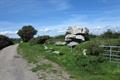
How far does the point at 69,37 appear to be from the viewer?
3891 centimetres

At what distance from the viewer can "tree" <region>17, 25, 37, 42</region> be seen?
88688 millimetres

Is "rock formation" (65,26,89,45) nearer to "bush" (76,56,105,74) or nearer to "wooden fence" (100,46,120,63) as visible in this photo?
"wooden fence" (100,46,120,63)

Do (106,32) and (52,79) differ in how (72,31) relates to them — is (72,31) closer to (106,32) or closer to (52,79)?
(106,32)

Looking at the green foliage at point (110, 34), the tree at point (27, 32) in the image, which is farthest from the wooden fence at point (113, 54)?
the tree at point (27, 32)

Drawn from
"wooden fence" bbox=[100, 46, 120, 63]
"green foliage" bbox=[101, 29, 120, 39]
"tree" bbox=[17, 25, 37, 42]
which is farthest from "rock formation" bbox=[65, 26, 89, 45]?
"tree" bbox=[17, 25, 37, 42]

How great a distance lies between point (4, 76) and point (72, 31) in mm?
24352

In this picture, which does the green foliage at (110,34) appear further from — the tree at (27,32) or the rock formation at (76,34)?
the tree at (27,32)

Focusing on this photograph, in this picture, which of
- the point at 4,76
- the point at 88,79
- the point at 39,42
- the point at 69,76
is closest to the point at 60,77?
the point at 69,76

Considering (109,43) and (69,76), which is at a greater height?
(109,43)

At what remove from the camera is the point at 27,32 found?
8819 cm

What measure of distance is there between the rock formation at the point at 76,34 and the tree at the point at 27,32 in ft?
159

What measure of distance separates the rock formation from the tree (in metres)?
48.6

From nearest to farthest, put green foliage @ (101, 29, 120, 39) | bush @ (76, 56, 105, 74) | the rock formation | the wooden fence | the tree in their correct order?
bush @ (76, 56, 105, 74)
the wooden fence
the rock formation
green foliage @ (101, 29, 120, 39)
the tree

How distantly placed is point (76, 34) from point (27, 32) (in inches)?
1999
